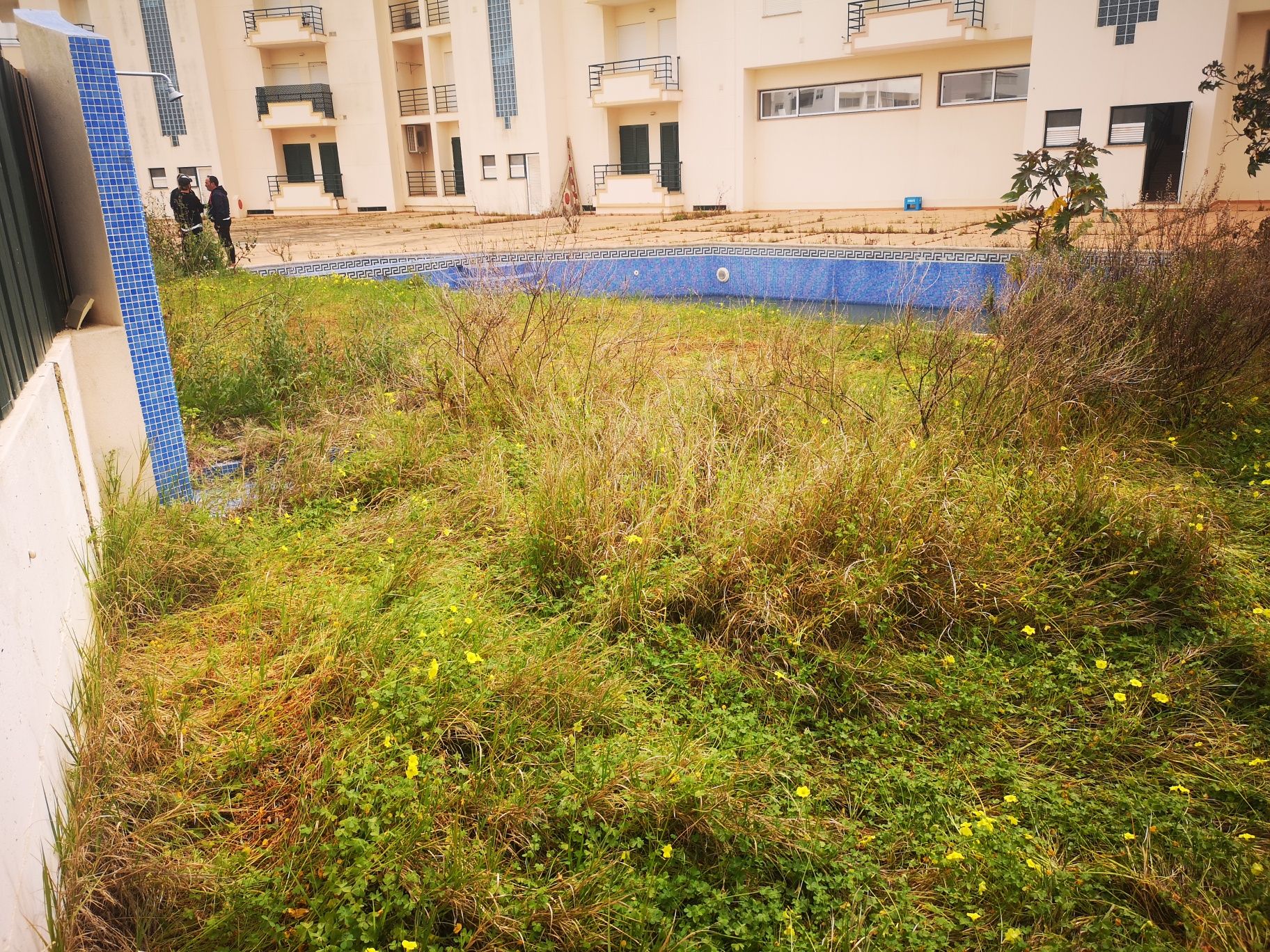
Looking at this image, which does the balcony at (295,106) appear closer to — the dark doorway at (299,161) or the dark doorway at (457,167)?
the dark doorway at (299,161)

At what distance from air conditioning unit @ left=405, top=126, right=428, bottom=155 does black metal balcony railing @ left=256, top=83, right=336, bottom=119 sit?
7.17 feet

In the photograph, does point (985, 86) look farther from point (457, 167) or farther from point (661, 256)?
point (457, 167)

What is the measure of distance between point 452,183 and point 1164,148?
62.4 feet

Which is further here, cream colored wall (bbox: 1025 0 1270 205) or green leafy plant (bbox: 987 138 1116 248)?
cream colored wall (bbox: 1025 0 1270 205)

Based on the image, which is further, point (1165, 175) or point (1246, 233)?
point (1165, 175)

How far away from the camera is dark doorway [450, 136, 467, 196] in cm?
2736

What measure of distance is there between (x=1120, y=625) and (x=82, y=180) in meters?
4.57

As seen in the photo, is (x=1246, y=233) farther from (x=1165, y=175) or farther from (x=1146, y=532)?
(x=1165, y=175)

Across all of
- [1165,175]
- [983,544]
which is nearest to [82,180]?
[983,544]

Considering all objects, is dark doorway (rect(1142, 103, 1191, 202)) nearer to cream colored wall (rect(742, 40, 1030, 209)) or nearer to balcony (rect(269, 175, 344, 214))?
cream colored wall (rect(742, 40, 1030, 209))

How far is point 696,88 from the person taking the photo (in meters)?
21.7

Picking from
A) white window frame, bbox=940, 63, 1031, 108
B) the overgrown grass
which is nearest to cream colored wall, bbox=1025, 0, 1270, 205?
white window frame, bbox=940, 63, 1031, 108

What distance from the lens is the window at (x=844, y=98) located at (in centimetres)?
1933

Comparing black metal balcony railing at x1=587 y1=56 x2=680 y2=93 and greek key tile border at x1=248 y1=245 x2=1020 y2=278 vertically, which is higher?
black metal balcony railing at x1=587 y1=56 x2=680 y2=93
